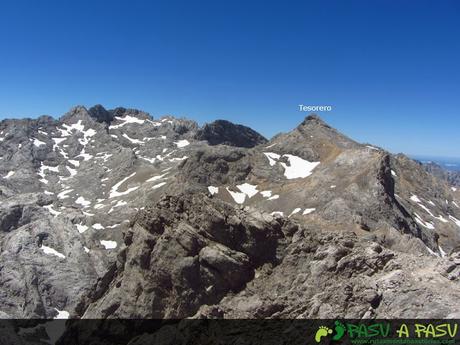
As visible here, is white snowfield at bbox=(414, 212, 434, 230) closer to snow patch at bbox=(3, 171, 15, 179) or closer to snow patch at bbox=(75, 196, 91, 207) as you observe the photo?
snow patch at bbox=(75, 196, 91, 207)

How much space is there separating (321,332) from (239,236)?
18.3 metres

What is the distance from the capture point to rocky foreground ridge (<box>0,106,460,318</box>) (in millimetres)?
33250

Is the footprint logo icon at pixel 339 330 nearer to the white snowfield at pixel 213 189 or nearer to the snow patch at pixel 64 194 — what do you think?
the white snowfield at pixel 213 189

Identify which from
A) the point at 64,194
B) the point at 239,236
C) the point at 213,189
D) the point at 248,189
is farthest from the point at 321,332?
the point at 64,194

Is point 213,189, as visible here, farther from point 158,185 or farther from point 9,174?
point 9,174

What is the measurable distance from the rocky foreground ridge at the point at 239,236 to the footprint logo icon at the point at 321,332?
71.0 inches

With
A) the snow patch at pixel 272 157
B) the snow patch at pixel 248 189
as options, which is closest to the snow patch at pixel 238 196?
the snow patch at pixel 248 189

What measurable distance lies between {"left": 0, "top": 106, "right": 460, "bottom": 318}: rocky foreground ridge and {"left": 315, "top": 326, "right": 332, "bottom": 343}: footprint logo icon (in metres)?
1.80

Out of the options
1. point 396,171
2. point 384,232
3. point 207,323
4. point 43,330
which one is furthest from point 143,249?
point 396,171

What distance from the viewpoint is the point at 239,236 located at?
149ft

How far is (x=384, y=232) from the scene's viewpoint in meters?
60.4

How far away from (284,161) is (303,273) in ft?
273

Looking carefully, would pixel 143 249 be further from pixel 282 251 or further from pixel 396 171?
pixel 396 171

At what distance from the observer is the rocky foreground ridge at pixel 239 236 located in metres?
A: 33.2
